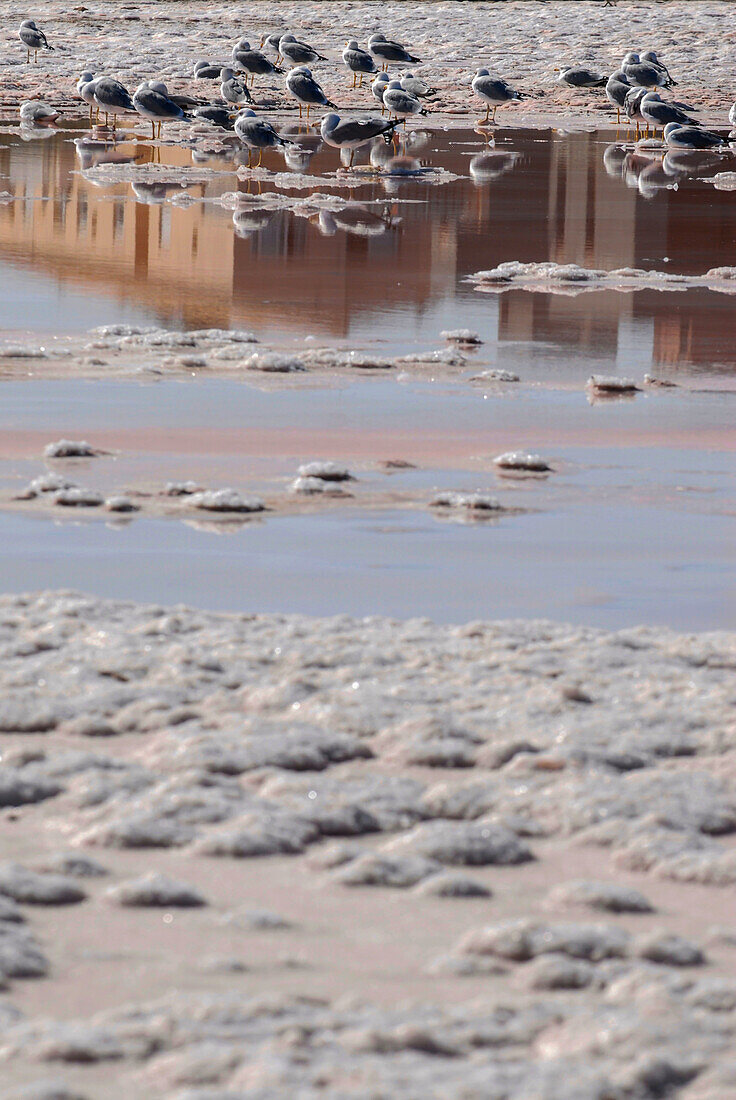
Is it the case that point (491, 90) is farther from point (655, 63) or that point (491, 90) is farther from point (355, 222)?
point (355, 222)

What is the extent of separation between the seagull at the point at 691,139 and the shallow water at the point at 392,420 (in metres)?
7.62

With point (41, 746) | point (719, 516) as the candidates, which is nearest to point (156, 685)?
point (41, 746)

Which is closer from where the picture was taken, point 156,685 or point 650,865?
point 650,865

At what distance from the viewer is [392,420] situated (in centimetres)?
654

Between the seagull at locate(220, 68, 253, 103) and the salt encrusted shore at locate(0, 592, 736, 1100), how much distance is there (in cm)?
2073

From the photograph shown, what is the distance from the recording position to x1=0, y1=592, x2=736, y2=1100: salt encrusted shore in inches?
90.7

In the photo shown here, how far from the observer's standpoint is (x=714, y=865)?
298 cm

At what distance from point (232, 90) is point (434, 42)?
973 cm

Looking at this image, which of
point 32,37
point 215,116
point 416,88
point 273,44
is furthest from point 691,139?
point 32,37

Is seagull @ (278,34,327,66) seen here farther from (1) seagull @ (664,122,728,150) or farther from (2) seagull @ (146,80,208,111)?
(1) seagull @ (664,122,728,150)

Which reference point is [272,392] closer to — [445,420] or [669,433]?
[445,420]

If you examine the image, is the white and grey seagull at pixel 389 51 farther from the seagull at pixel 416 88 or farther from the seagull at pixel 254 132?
the seagull at pixel 254 132

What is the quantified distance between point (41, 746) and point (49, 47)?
94.9 feet

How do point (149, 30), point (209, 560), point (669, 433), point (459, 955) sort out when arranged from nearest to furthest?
point (459, 955) → point (209, 560) → point (669, 433) → point (149, 30)
